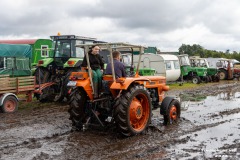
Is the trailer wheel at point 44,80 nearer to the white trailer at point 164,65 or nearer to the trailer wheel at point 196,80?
the white trailer at point 164,65

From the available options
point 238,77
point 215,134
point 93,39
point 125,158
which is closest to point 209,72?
point 238,77

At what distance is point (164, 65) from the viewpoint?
19.9 m

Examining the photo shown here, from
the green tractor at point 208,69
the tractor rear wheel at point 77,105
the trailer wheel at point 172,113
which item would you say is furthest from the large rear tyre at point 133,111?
the green tractor at point 208,69

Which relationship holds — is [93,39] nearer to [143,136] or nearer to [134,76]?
[134,76]

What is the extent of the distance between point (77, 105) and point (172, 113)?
2.50m

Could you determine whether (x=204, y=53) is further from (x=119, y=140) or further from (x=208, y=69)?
(x=119, y=140)

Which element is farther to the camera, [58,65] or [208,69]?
[208,69]

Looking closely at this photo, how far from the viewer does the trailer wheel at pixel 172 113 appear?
310 inches

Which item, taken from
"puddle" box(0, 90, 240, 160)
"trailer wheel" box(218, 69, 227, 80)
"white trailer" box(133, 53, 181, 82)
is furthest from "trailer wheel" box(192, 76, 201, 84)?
→ "puddle" box(0, 90, 240, 160)

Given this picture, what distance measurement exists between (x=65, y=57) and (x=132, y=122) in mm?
6220

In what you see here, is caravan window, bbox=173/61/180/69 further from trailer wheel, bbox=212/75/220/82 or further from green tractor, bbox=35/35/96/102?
green tractor, bbox=35/35/96/102

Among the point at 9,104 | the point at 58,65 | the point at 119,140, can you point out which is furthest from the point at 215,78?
the point at 119,140

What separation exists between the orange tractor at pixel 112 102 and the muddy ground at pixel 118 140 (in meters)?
0.27

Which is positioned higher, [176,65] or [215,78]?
[176,65]
